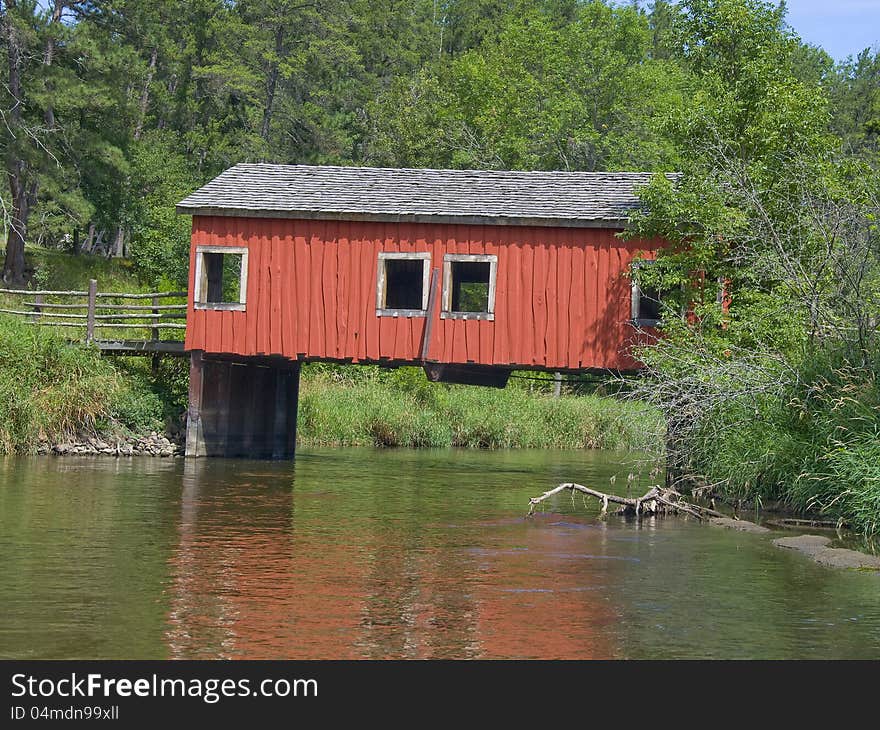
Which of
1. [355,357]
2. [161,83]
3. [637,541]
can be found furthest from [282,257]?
[161,83]

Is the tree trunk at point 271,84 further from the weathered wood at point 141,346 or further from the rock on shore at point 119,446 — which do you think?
the rock on shore at point 119,446

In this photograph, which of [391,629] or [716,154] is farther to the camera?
[716,154]

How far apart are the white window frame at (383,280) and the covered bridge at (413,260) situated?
3 centimetres

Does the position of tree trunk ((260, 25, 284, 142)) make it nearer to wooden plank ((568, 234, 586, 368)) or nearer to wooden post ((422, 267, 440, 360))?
wooden post ((422, 267, 440, 360))

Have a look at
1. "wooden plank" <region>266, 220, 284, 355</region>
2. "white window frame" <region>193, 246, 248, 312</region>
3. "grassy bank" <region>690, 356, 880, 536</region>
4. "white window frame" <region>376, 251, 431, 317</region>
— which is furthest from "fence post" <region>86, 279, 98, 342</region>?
"grassy bank" <region>690, 356, 880, 536</region>

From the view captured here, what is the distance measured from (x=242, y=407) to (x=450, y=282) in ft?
21.6

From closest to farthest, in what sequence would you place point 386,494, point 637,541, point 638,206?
point 637,541 → point 386,494 → point 638,206

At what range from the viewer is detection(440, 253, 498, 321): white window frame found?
2666 centimetres

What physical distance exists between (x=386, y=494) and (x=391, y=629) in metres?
11.2

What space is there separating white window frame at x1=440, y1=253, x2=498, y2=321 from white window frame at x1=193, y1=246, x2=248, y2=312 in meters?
4.17

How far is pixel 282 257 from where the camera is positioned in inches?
1085

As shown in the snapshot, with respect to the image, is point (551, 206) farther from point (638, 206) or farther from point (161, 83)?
point (161, 83)

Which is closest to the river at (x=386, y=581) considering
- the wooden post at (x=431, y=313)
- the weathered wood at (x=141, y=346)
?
the wooden post at (x=431, y=313)

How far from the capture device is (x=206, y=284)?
28297 mm
